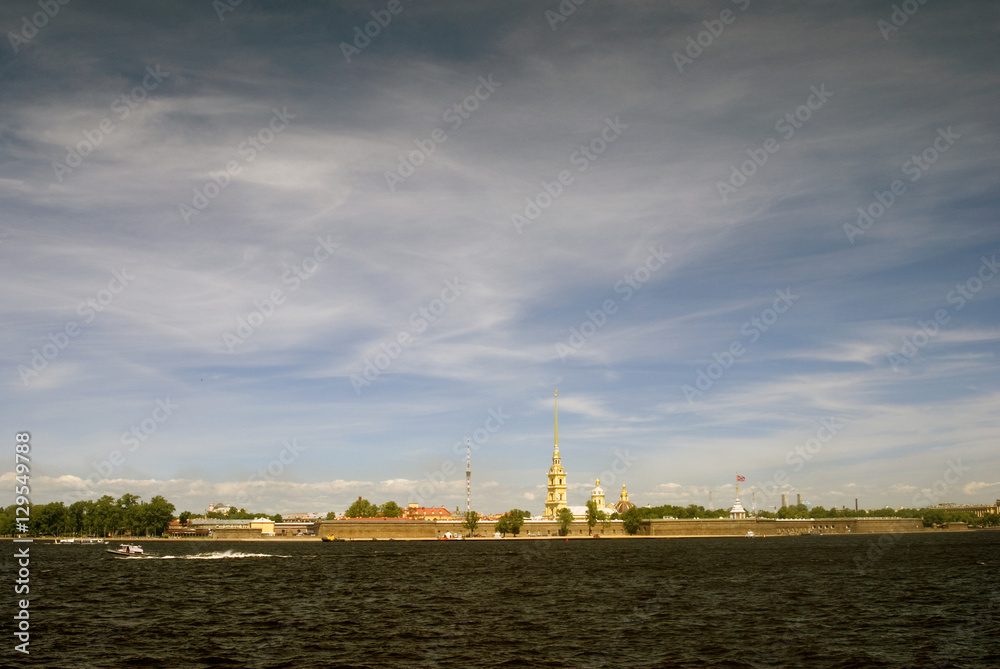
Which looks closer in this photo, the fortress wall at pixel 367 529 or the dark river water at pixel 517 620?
→ the dark river water at pixel 517 620

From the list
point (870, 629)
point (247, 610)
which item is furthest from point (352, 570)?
point (870, 629)

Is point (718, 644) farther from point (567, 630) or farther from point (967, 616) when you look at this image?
point (967, 616)

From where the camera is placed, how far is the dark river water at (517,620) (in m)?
30.8

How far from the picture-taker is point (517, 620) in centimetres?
4091

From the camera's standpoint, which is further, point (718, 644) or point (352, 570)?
point (352, 570)

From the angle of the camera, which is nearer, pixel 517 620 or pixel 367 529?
pixel 517 620

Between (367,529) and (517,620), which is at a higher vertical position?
(517,620)

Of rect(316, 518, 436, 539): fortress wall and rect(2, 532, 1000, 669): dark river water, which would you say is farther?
rect(316, 518, 436, 539): fortress wall

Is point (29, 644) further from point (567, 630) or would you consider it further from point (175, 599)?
point (567, 630)

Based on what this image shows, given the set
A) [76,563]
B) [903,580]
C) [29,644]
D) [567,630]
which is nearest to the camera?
[29,644]

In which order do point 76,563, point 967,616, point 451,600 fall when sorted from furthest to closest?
1. point 76,563
2. point 451,600
3. point 967,616

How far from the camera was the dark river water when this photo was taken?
30812 millimetres

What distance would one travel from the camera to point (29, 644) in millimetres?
33094

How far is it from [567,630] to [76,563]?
→ 7585cm
